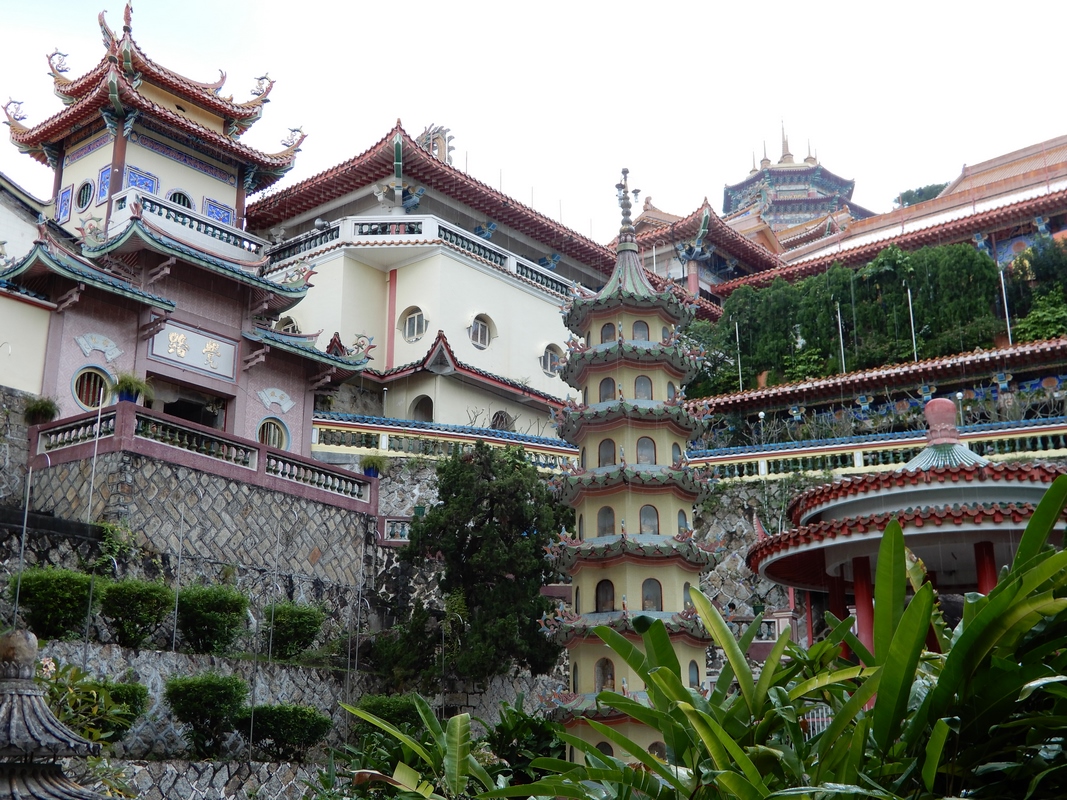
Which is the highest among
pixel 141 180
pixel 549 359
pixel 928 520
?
pixel 141 180

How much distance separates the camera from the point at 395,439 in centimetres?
2506

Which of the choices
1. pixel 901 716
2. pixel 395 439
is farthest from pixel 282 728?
pixel 901 716

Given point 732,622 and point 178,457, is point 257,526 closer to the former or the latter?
point 178,457

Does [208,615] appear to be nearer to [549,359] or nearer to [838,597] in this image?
[838,597]

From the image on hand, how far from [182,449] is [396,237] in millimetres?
13452

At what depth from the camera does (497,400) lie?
31.4 m

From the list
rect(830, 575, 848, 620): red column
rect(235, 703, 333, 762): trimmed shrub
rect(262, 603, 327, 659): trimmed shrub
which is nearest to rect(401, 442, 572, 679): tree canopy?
rect(262, 603, 327, 659): trimmed shrub

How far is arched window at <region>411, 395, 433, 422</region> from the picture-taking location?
30.3 m

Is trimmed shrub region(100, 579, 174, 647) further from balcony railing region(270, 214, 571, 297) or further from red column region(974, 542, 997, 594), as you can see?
balcony railing region(270, 214, 571, 297)

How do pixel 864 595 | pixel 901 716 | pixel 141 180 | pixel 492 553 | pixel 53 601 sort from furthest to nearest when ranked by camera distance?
1. pixel 141 180
2. pixel 492 553
3. pixel 53 601
4. pixel 864 595
5. pixel 901 716

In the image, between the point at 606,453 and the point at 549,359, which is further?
the point at 549,359

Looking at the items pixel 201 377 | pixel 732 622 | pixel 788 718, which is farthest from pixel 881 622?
pixel 201 377

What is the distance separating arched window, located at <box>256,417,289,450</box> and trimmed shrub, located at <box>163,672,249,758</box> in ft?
31.6

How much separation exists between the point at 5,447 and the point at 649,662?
14.8m
